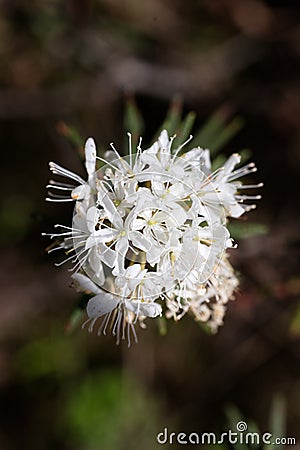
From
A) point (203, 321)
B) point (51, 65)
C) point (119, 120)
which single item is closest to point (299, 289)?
point (203, 321)

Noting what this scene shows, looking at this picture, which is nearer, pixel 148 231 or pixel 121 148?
pixel 148 231

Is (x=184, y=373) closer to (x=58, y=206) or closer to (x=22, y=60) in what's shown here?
(x=58, y=206)

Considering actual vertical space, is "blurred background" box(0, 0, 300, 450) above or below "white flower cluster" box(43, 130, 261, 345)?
above

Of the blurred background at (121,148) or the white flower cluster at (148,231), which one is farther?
the blurred background at (121,148)

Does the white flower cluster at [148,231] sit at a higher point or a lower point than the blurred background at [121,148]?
lower

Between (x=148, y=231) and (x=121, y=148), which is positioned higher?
(x=121, y=148)
